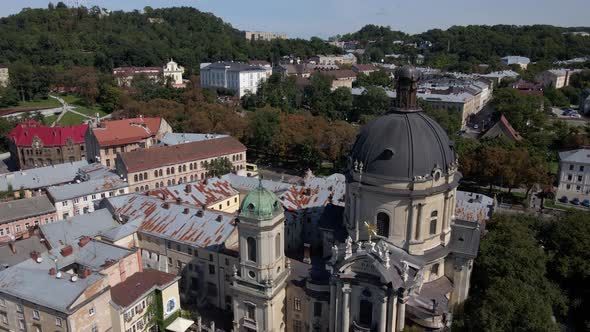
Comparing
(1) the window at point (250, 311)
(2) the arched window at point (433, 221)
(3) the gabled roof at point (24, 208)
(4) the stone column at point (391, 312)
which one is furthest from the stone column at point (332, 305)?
(3) the gabled roof at point (24, 208)

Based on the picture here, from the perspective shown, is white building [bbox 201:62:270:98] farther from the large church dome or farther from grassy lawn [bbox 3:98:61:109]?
the large church dome

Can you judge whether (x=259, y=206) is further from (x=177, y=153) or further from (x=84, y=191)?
(x=177, y=153)

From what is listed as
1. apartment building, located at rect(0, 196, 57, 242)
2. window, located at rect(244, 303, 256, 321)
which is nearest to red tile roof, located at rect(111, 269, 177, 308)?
window, located at rect(244, 303, 256, 321)

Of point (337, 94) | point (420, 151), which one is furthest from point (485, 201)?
point (337, 94)

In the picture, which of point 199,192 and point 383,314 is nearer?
point 383,314

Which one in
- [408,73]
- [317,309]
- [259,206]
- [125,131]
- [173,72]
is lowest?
[317,309]

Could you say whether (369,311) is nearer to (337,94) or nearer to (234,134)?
(234,134)

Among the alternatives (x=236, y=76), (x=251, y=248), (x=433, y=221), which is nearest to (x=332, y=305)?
(x=251, y=248)
